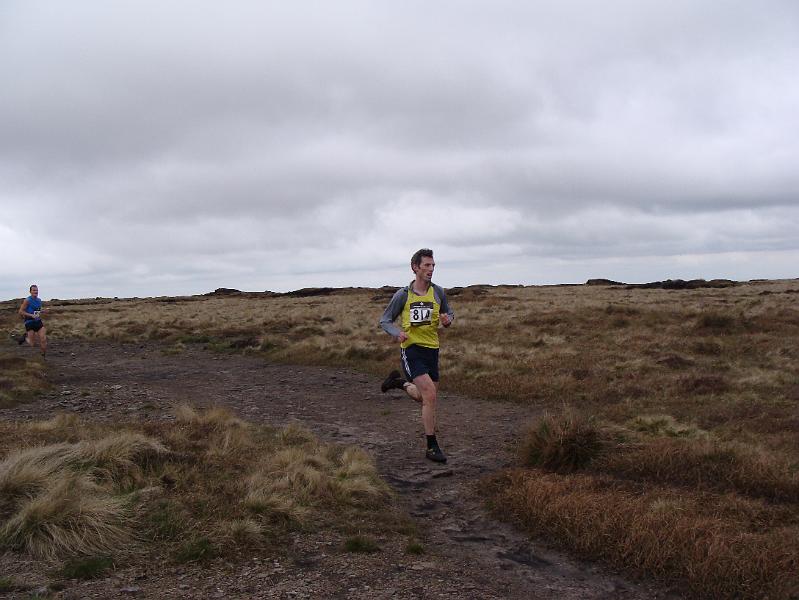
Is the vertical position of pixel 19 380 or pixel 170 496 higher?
pixel 19 380

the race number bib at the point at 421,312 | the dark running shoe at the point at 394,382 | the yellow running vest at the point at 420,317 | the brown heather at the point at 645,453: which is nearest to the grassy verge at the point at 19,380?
the brown heather at the point at 645,453

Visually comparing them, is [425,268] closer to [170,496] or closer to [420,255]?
[420,255]

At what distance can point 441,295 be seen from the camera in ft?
24.4

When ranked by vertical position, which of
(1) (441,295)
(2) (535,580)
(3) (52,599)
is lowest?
(2) (535,580)

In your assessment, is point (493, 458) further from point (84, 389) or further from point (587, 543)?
point (84, 389)

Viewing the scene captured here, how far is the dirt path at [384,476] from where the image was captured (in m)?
4.08

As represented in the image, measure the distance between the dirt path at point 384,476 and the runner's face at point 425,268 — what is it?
7.35ft

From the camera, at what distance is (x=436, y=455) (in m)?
7.36

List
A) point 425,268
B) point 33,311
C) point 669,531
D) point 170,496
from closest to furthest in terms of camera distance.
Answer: point 669,531
point 170,496
point 425,268
point 33,311

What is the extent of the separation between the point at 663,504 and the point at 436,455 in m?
2.89

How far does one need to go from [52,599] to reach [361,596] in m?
1.84

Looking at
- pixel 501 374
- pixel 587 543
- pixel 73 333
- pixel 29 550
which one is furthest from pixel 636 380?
pixel 73 333

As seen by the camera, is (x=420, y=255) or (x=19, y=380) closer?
(x=420, y=255)

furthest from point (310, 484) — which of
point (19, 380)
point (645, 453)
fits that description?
point (19, 380)
